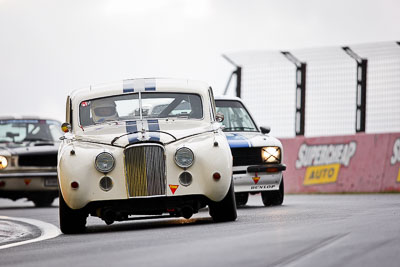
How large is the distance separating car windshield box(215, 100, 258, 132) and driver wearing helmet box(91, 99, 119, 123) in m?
4.10

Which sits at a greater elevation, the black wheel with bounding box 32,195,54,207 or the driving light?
the driving light

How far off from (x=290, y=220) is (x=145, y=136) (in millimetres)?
1693

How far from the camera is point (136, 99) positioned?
12.4 metres

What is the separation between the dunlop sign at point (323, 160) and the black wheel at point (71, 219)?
35.6ft

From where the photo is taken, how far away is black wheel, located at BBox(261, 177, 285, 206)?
15797 millimetres

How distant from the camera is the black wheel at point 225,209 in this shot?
1126 centimetres

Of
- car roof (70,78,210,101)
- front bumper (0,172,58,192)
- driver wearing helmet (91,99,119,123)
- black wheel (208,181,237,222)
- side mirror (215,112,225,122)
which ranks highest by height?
car roof (70,78,210,101)

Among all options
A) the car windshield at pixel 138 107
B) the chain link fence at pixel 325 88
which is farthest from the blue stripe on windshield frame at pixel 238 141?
the chain link fence at pixel 325 88

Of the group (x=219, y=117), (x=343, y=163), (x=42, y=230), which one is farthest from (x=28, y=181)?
(x=219, y=117)

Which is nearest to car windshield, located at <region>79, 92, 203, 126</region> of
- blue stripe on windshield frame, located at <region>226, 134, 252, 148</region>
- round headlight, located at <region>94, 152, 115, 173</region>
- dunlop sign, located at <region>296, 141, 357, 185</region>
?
round headlight, located at <region>94, 152, 115, 173</region>

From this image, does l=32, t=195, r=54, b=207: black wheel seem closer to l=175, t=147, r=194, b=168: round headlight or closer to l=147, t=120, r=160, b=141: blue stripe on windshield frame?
l=147, t=120, r=160, b=141: blue stripe on windshield frame

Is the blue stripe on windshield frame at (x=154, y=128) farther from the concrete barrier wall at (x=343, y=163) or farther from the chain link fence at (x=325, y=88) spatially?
the concrete barrier wall at (x=343, y=163)

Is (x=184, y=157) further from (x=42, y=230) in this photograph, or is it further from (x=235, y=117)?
(x=235, y=117)

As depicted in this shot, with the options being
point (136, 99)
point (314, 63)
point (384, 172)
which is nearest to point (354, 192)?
point (384, 172)
